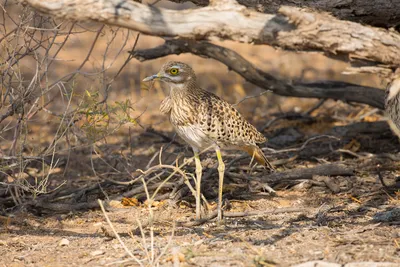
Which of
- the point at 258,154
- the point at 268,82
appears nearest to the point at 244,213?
the point at 258,154

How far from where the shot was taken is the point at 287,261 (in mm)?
3688

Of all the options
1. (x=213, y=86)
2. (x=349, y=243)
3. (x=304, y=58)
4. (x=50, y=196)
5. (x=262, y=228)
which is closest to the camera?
(x=349, y=243)

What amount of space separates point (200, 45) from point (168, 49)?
270 millimetres

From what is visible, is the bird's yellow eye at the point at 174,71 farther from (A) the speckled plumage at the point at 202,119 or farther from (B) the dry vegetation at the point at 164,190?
(B) the dry vegetation at the point at 164,190

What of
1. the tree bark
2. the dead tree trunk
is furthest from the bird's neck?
the dead tree trunk

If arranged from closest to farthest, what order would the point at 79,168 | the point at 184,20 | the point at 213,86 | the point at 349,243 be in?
the point at 184,20
the point at 349,243
the point at 79,168
the point at 213,86

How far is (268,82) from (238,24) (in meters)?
2.67

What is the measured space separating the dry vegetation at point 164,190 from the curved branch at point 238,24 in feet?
2.60

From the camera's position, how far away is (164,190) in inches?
A: 216

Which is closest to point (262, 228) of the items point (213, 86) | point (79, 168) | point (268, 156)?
point (268, 156)

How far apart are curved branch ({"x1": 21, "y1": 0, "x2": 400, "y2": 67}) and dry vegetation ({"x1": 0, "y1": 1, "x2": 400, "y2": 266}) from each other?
0.79 metres

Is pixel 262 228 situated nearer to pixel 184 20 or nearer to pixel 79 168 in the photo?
pixel 184 20

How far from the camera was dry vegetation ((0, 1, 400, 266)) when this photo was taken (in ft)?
13.0

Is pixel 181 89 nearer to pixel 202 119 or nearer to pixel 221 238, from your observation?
pixel 202 119
